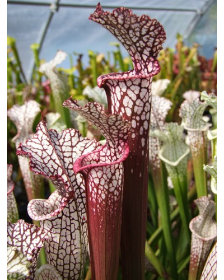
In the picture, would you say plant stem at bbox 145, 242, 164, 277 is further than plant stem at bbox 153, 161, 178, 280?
No

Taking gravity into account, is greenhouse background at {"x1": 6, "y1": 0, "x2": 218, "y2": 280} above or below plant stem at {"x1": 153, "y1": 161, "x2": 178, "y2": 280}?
above

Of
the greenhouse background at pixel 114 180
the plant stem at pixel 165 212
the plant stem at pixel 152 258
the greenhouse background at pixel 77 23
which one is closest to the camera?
the greenhouse background at pixel 114 180

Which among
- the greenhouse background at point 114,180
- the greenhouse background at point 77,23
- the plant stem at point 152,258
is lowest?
the plant stem at point 152,258

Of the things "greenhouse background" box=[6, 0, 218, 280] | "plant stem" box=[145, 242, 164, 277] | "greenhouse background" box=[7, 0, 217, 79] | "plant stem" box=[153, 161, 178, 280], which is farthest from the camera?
"greenhouse background" box=[7, 0, 217, 79]

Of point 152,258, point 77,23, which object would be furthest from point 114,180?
point 77,23

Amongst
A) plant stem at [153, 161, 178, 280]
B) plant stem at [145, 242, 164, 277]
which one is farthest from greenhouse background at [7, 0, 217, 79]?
plant stem at [145, 242, 164, 277]

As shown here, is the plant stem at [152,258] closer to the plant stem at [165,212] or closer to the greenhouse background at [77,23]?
the plant stem at [165,212]

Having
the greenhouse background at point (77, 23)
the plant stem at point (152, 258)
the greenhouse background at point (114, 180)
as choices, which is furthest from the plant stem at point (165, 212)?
the greenhouse background at point (77, 23)

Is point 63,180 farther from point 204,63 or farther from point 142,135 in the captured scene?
point 204,63

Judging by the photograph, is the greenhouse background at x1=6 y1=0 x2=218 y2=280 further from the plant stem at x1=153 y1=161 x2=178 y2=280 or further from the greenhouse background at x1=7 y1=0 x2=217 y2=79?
the greenhouse background at x1=7 y1=0 x2=217 y2=79

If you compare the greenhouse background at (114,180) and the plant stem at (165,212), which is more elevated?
the greenhouse background at (114,180)

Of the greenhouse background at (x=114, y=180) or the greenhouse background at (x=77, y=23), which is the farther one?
the greenhouse background at (x=77, y=23)
